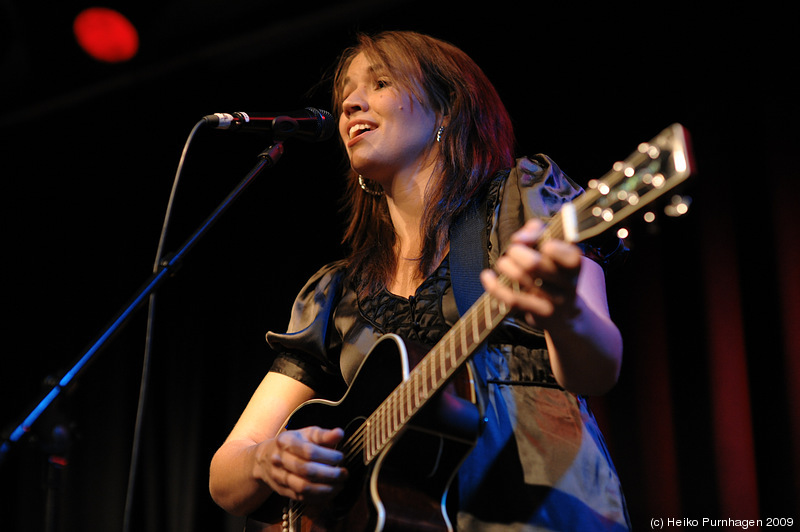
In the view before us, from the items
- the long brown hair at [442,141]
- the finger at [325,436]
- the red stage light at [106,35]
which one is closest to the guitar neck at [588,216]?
the finger at [325,436]

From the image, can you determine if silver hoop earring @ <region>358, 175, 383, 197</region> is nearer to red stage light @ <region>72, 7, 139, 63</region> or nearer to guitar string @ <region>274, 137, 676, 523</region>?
guitar string @ <region>274, 137, 676, 523</region>

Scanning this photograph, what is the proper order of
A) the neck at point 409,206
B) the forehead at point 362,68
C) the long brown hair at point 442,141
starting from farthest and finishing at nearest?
the forehead at point 362,68 < the neck at point 409,206 < the long brown hair at point 442,141

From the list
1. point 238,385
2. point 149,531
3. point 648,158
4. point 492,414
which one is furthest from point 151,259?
point 648,158

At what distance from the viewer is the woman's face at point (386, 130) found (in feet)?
6.21

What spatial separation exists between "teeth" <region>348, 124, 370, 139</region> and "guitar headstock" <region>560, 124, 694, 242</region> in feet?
3.23

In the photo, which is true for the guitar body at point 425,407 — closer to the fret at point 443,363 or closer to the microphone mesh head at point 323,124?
the fret at point 443,363

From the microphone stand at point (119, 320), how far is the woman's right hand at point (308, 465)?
18.6 inches

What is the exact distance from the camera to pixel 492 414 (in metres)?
1.40

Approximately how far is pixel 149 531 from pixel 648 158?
3281 mm

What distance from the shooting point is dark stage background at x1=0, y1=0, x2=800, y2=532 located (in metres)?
2.26

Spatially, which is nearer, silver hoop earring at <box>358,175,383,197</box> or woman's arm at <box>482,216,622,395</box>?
woman's arm at <box>482,216,622,395</box>

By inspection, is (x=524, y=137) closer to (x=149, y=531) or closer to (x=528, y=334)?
(x=528, y=334)

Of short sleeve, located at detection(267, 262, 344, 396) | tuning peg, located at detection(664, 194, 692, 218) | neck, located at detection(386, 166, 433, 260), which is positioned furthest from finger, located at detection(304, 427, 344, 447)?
tuning peg, located at detection(664, 194, 692, 218)

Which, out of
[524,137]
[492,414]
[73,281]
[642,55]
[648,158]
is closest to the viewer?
[648,158]
